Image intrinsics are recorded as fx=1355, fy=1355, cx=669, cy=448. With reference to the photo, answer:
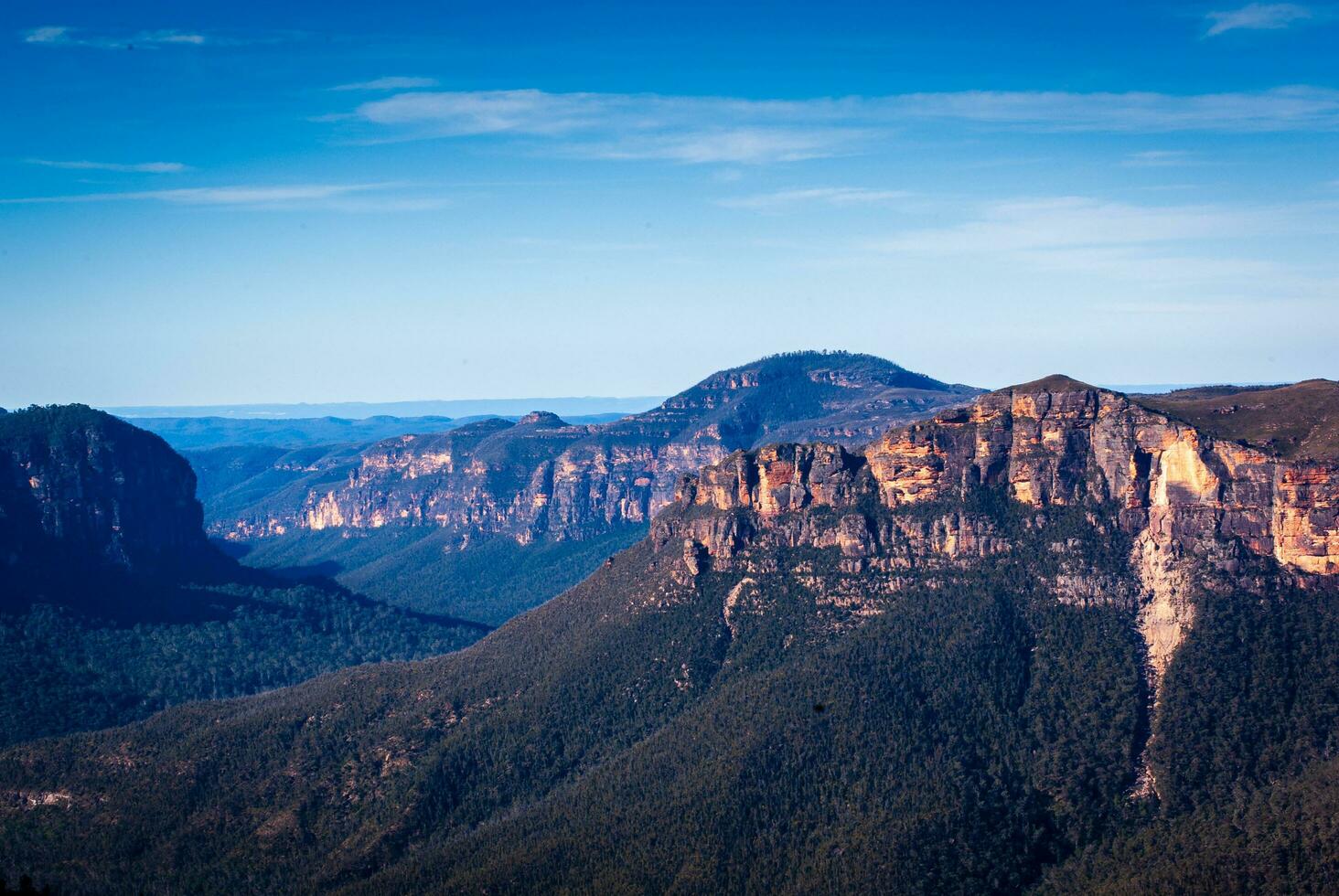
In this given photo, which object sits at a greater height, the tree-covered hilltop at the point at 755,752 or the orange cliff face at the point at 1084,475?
the orange cliff face at the point at 1084,475

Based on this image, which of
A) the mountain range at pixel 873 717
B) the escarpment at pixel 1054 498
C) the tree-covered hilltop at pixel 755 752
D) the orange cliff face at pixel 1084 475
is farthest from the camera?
the escarpment at pixel 1054 498

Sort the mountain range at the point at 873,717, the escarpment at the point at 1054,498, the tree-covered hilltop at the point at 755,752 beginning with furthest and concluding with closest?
the escarpment at the point at 1054,498, the tree-covered hilltop at the point at 755,752, the mountain range at the point at 873,717

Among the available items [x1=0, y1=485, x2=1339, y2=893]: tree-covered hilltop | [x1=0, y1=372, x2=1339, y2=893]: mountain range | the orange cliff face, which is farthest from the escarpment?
[x1=0, y1=485, x2=1339, y2=893]: tree-covered hilltop

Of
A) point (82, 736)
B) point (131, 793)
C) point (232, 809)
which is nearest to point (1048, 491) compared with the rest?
point (232, 809)

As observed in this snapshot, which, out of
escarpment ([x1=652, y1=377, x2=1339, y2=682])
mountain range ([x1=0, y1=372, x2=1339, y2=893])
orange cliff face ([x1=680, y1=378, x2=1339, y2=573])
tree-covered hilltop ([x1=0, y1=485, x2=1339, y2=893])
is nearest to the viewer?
mountain range ([x1=0, y1=372, x2=1339, y2=893])

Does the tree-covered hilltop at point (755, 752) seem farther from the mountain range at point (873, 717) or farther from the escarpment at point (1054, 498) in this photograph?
the escarpment at point (1054, 498)

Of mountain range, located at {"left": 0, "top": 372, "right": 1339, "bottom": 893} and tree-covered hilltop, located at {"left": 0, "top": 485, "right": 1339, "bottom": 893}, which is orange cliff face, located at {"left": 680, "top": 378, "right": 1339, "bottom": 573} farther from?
tree-covered hilltop, located at {"left": 0, "top": 485, "right": 1339, "bottom": 893}

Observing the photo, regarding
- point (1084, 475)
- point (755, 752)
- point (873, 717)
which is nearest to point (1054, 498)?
point (1084, 475)

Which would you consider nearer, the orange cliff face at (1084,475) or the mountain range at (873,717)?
the mountain range at (873,717)

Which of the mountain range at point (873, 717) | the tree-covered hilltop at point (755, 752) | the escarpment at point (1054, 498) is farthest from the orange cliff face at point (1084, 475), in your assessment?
the tree-covered hilltop at point (755, 752)
